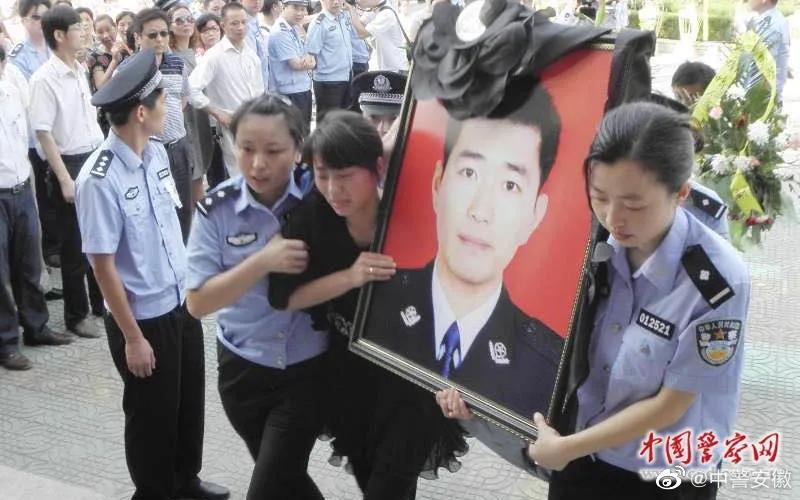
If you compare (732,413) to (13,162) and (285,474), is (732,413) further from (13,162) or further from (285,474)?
(13,162)

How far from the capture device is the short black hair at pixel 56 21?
4805mm

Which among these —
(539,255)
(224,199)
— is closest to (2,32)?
(224,199)

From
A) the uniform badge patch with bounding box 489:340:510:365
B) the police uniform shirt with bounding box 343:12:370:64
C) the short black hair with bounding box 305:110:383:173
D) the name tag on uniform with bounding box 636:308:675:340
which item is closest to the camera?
the name tag on uniform with bounding box 636:308:675:340

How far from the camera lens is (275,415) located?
2469mm

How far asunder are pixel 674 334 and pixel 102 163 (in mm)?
2026

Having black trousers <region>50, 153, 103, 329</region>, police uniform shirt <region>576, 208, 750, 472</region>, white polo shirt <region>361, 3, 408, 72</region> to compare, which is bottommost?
black trousers <region>50, 153, 103, 329</region>

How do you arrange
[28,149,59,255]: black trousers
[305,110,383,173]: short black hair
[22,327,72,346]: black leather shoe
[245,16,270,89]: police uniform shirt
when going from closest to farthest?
[305,110,383,173]: short black hair
[22,327,72,346]: black leather shoe
[28,149,59,255]: black trousers
[245,16,270,89]: police uniform shirt

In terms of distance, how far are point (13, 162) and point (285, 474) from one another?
9.58 ft

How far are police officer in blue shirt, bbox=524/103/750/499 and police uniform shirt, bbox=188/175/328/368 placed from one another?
91 cm

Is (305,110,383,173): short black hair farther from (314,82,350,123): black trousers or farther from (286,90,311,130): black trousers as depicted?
(314,82,350,123): black trousers

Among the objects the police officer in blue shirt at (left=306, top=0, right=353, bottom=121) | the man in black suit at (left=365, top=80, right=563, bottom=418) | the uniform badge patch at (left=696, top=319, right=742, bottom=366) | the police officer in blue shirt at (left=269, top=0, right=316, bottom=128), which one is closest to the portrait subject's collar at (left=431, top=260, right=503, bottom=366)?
the man in black suit at (left=365, top=80, right=563, bottom=418)

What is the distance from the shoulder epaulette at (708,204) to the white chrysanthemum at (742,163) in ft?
4.47

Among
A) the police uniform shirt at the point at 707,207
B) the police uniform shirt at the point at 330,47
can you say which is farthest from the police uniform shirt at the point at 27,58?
the police uniform shirt at the point at 707,207

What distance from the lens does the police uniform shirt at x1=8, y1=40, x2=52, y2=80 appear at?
5.91m
